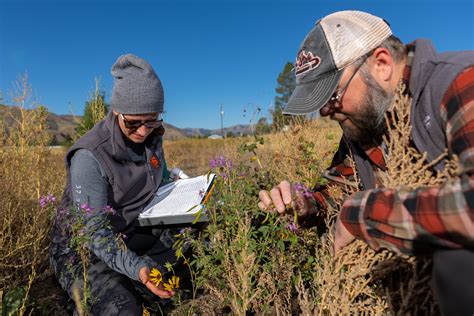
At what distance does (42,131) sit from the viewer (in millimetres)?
3941

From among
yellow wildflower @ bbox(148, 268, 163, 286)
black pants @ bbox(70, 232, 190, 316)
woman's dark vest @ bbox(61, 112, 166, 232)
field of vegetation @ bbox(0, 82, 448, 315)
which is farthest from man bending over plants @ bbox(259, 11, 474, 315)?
woman's dark vest @ bbox(61, 112, 166, 232)

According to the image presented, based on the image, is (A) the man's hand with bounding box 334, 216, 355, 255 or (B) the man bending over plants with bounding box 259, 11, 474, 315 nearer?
(B) the man bending over plants with bounding box 259, 11, 474, 315

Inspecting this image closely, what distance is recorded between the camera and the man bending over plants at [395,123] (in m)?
1.04

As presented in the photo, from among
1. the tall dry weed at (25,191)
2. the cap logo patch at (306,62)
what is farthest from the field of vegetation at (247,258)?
the cap logo patch at (306,62)

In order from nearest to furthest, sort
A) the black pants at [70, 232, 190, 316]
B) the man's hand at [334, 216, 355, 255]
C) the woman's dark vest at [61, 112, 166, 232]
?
1. the man's hand at [334, 216, 355, 255]
2. the black pants at [70, 232, 190, 316]
3. the woman's dark vest at [61, 112, 166, 232]

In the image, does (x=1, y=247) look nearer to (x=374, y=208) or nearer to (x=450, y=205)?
(x=374, y=208)

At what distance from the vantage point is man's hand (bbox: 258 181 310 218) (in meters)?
1.63

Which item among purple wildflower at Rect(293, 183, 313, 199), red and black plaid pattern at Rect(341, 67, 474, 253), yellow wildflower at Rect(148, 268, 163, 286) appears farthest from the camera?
yellow wildflower at Rect(148, 268, 163, 286)

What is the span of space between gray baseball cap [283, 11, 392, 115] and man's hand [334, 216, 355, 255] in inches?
18.9

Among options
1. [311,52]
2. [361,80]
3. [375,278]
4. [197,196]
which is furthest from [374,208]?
[197,196]

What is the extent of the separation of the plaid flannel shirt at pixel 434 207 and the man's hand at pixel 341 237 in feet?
0.14

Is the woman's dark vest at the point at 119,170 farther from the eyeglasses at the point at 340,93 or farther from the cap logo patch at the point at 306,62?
the eyeglasses at the point at 340,93

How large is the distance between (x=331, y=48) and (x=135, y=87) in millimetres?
1422

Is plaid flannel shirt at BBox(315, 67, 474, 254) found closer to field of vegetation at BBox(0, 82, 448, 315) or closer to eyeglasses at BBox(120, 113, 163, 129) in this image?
field of vegetation at BBox(0, 82, 448, 315)
